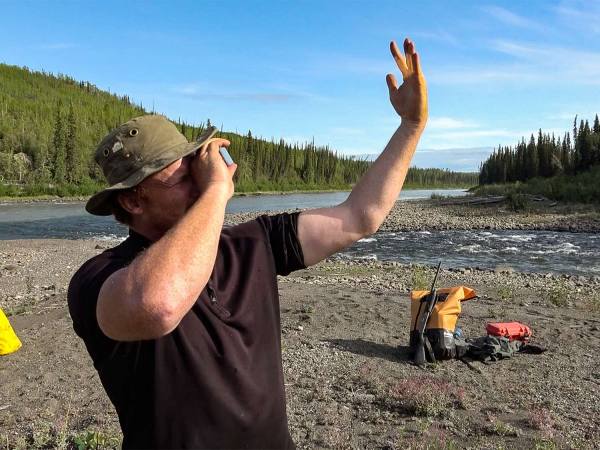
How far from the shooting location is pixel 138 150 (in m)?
1.72

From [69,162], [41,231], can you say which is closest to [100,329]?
[41,231]

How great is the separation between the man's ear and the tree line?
194 feet

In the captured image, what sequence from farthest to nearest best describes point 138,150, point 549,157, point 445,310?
point 549,157
point 445,310
point 138,150

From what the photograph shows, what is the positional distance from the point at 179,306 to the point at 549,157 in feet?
239

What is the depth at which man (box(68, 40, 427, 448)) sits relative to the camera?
1407 millimetres

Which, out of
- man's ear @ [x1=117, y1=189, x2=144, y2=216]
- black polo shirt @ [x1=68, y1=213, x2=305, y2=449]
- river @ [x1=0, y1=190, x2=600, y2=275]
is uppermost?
man's ear @ [x1=117, y1=189, x2=144, y2=216]

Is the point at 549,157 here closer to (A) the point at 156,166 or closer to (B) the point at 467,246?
(B) the point at 467,246

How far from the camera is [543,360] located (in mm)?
6359

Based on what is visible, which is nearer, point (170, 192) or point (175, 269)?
point (175, 269)

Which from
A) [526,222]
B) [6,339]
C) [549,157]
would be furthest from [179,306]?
[549,157]

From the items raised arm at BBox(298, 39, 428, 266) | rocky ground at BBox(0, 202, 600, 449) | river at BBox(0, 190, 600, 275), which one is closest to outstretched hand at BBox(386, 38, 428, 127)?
raised arm at BBox(298, 39, 428, 266)

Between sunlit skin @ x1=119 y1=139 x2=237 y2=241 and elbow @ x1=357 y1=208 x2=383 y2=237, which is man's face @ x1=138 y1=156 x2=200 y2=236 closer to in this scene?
sunlit skin @ x1=119 y1=139 x2=237 y2=241

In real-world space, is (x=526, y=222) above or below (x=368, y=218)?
below

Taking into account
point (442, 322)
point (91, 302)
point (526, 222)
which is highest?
point (91, 302)
